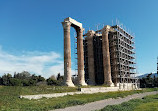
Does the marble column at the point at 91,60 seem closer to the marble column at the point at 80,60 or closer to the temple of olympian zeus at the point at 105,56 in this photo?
the temple of olympian zeus at the point at 105,56

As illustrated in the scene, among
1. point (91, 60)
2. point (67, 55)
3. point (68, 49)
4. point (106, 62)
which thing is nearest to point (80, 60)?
point (67, 55)

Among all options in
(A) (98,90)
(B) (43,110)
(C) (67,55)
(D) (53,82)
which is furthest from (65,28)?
(D) (53,82)

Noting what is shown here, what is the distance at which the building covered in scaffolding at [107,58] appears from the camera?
51391 millimetres

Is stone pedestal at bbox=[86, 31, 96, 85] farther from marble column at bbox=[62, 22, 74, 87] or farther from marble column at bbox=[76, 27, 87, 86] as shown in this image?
marble column at bbox=[62, 22, 74, 87]

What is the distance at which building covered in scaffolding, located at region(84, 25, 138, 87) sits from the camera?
169ft

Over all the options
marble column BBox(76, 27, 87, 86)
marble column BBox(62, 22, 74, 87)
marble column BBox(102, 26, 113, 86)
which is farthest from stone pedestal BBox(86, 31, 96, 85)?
marble column BBox(62, 22, 74, 87)

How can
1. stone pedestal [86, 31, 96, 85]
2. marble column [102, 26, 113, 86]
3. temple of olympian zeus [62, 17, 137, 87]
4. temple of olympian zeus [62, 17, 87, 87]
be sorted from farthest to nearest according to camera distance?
stone pedestal [86, 31, 96, 85]
marble column [102, 26, 113, 86]
temple of olympian zeus [62, 17, 137, 87]
temple of olympian zeus [62, 17, 87, 87]

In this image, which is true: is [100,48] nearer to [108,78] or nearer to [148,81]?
[108,78]

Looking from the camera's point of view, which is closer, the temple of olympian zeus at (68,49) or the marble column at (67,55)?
the marble column at (67,55)

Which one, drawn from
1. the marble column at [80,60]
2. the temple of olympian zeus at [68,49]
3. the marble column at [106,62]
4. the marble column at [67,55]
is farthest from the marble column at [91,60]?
the marble column at [67,55]

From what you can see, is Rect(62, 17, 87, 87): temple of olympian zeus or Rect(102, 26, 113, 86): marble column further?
Rect(102, 26, 113, 86): marble column

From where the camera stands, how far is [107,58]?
166 feet

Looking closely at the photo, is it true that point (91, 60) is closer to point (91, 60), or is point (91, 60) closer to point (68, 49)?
point (91, 60)

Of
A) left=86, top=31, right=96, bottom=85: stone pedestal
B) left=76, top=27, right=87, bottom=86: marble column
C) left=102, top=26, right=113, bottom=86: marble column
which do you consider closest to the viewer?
left=76, top=27, right=87, bottom=86: marble column
